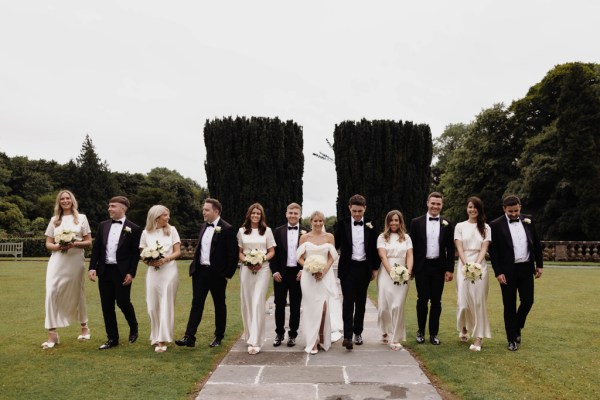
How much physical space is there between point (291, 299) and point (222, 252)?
1.26 m

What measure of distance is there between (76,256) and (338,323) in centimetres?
404

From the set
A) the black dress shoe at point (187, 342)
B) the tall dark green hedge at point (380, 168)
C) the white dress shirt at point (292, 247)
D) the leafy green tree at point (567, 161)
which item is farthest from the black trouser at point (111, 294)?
the leafy green tree at point (567, 161)

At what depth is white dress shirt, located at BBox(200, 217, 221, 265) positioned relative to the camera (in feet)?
25.0

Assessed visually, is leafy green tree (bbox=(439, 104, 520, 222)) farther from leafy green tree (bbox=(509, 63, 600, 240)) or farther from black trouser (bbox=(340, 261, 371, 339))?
black trouser (bbox=(340, 261, 371, 339))

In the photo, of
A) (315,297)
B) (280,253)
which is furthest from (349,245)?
(280,253)

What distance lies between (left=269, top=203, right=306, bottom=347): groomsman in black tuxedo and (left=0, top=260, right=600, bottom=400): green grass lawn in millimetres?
867

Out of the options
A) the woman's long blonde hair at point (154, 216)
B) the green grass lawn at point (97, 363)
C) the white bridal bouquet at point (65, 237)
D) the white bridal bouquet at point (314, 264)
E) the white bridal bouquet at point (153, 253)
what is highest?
the woman's long blonde hair at point (154, 216)

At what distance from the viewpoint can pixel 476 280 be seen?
292 inches

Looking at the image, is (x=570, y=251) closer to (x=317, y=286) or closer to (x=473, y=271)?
(x=473, y=271)


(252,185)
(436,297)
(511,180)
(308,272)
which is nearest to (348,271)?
(308,272)

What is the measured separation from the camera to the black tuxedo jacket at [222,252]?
762 cm

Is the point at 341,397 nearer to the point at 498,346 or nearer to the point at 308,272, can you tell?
the point at 308,272

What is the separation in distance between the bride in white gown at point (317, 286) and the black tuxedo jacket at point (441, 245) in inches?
49.6

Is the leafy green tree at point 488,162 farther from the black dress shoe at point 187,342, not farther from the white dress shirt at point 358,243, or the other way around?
the black dress shoe at point 187,342
